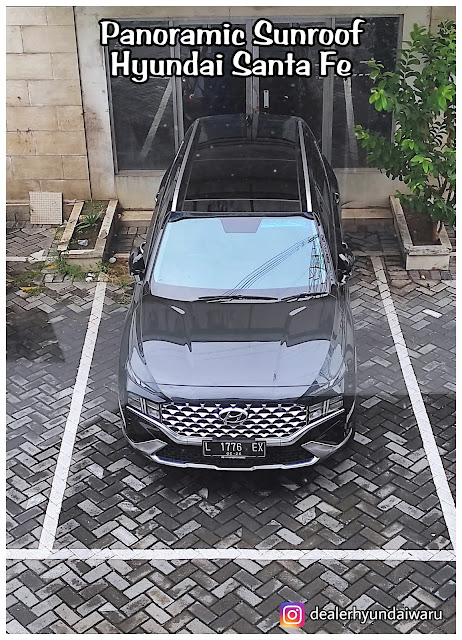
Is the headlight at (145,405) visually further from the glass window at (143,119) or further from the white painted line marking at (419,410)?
the glass window at (143,119)

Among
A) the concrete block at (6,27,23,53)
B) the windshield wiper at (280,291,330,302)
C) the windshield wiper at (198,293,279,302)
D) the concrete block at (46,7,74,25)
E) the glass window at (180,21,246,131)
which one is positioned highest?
the concrete block at (46,7,74,25)

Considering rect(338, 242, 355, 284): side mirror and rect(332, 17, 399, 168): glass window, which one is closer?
rect(338, 242, 355, 284): side mirror

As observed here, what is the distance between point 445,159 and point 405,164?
0.50 meters

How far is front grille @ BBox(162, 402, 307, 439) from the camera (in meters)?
6.34

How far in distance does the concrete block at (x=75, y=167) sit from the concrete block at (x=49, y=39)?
1.27 metres

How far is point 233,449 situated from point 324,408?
0.75 metres

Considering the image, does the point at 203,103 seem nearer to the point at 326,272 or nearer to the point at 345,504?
the point at 326,272

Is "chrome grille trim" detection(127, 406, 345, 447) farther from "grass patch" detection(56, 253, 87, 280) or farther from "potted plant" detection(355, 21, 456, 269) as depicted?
"grass patch" detection(56, 253, 87, 280)

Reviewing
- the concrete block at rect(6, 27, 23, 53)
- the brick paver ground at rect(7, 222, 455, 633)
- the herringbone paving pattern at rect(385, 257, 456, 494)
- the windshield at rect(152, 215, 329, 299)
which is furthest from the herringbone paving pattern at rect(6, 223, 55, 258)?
the herringbone paving pattern at rect(385, 257, 456, 494)

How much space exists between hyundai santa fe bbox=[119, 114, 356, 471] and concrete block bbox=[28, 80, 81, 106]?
2.43m

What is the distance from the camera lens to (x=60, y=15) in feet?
31.7

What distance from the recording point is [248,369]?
6.48m

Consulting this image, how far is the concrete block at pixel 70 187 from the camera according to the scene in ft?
34.7

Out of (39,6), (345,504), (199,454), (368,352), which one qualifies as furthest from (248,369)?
(39,6)
